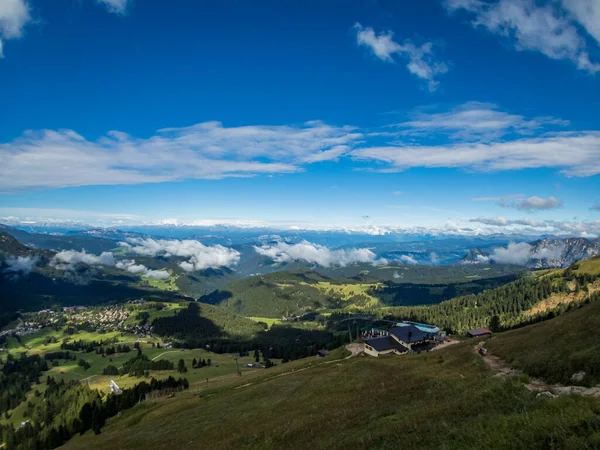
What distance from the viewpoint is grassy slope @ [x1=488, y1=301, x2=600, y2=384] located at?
90.2 feet

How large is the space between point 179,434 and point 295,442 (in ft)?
92.5

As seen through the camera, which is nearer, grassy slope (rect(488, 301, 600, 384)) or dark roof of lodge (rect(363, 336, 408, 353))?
grassy slope (rect(488, 301, 600, 384))

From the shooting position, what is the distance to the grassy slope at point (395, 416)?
13797 mm

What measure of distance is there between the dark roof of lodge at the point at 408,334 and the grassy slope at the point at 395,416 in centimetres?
3912

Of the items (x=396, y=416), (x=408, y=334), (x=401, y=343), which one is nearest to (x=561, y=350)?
(x=396, y=416)

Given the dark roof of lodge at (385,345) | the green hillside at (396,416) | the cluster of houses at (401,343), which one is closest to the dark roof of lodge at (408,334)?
the cluster of houses at (401,343)

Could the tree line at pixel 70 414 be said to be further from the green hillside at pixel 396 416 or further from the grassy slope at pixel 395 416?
the green hillside at pixel 396 416

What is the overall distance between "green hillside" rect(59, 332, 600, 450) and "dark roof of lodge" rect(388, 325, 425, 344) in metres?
40.2

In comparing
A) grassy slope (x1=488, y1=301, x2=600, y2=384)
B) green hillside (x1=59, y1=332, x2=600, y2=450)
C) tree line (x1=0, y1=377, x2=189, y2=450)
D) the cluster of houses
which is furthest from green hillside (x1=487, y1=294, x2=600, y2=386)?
tree line (x1=0, y1=377, x2=189, y2=450)

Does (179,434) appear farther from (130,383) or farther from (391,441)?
(130,383)

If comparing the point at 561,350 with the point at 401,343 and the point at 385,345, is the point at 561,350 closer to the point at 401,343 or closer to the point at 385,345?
the point at 385,345

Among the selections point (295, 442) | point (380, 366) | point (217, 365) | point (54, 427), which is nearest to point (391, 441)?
point (295, 442)

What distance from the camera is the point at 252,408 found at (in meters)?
48.4

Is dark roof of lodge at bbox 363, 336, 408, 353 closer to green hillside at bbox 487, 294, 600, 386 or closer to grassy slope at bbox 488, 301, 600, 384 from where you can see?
grassy slope at bbox 488, 301, 600, 384
